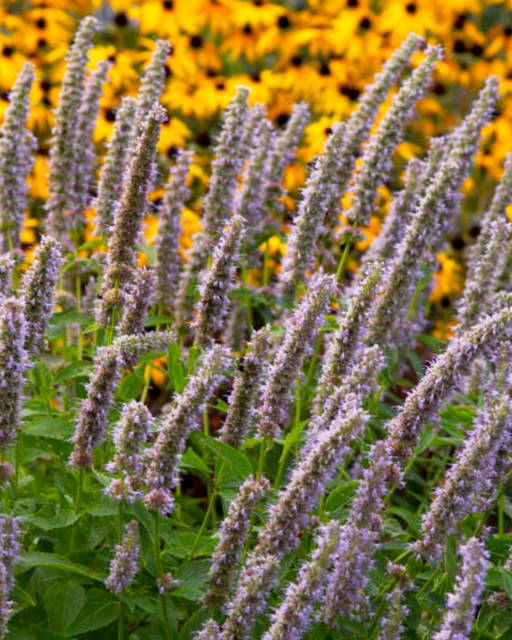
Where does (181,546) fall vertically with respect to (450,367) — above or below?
below

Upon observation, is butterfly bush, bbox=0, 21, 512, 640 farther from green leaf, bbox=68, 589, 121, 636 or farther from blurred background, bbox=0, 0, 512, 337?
blurred background, bbox=0, 0, 512, 337

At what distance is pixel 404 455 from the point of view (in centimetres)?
357

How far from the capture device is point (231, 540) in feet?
10.9

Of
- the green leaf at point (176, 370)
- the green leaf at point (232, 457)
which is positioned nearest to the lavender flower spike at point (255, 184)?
the green leaf at point (176, 370)

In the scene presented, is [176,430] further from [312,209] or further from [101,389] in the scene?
[312,209]

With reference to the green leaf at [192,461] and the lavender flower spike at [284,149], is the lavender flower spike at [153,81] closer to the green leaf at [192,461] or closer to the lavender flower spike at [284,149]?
the lavender flower spike at [284,149]

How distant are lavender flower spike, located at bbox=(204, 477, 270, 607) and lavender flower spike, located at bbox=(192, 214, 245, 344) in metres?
0.65

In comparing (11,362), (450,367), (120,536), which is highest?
(450,367)

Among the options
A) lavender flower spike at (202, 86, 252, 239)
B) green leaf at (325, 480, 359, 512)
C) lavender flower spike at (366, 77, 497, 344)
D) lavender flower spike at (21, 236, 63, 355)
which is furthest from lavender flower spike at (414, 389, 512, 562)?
lavender flower spike at (202, 86, 252, 239)

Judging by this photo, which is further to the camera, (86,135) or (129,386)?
(86,135)

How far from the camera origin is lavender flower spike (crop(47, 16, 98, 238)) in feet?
16.8

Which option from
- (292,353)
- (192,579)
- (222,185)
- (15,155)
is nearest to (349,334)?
(292,353)

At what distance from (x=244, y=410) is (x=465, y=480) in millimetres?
737

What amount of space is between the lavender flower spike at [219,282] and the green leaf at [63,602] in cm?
89
